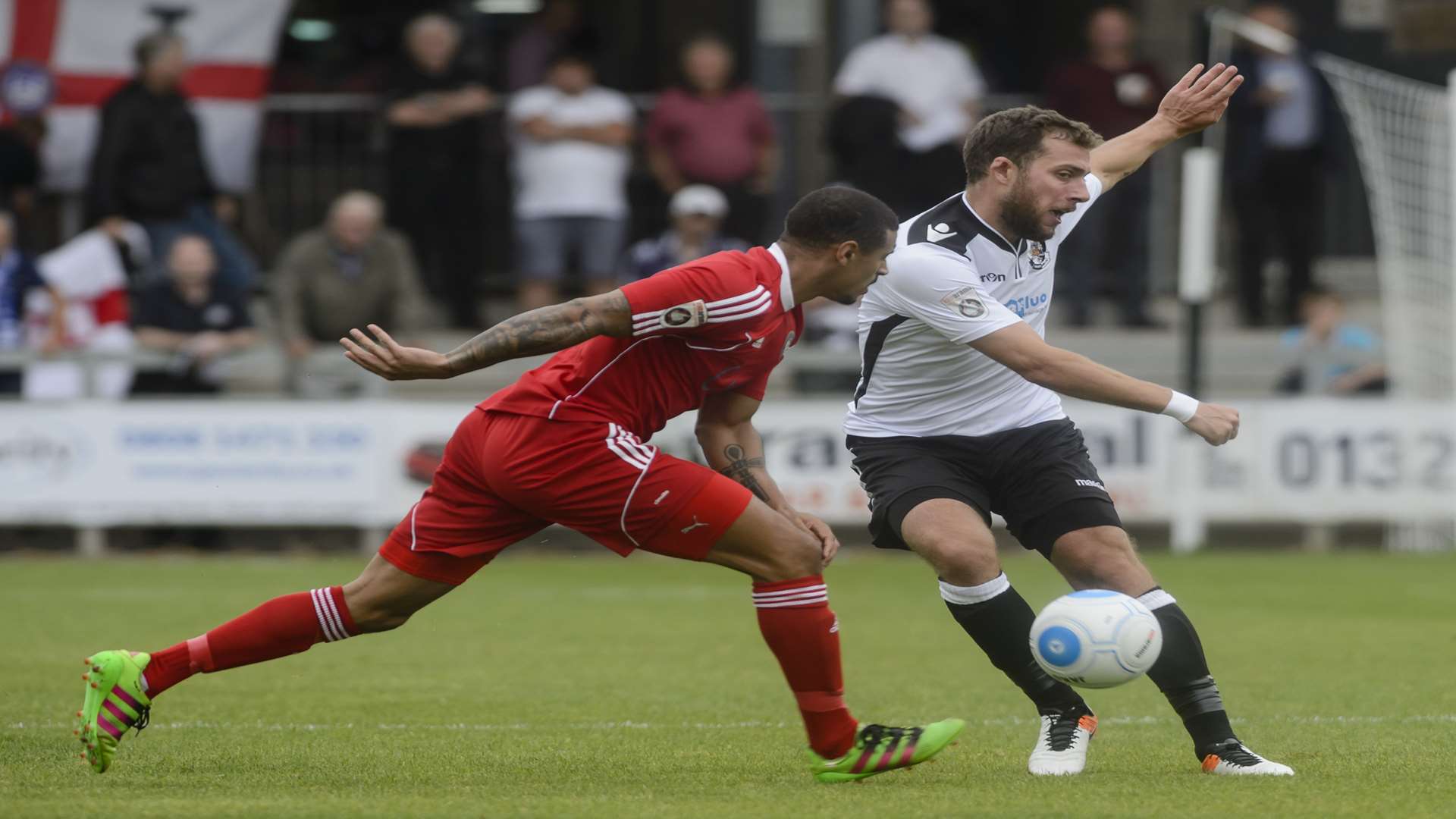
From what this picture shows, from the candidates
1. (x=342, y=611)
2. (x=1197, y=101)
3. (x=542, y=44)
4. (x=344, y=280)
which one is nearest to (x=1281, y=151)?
(x=542, y=44)

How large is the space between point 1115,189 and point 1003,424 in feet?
31.2

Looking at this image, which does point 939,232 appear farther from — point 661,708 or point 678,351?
point 661,708

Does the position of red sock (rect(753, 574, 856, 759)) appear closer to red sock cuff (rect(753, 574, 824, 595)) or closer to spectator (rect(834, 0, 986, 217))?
red sock cuff (rect(753, 574, 824, 595))

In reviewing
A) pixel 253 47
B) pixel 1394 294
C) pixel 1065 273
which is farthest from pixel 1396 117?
pixel 253 47

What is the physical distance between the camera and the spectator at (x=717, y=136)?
50.2 feet

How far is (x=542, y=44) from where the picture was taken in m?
16.9

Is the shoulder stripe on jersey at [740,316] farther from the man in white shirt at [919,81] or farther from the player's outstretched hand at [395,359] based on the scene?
the man in white shirt at [919,81]

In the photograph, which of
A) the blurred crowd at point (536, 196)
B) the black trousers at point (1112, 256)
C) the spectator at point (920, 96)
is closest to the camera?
the blurred crowd at point (536, 196)

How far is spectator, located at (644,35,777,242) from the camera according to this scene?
50.2 feet

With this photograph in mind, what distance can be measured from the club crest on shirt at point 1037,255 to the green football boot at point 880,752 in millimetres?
1459

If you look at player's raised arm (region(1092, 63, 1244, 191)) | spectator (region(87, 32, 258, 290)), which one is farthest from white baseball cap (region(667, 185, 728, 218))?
player's raised arm (region(1092, 63, 1244, 191))

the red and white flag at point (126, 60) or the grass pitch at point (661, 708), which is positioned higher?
the red and white flag at point (126, 60)

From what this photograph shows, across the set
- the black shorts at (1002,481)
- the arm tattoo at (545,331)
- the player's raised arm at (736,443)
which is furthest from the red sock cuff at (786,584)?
the arm tattoo at (545,331)

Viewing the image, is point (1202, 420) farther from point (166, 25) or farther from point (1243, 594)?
point (166, 25)
